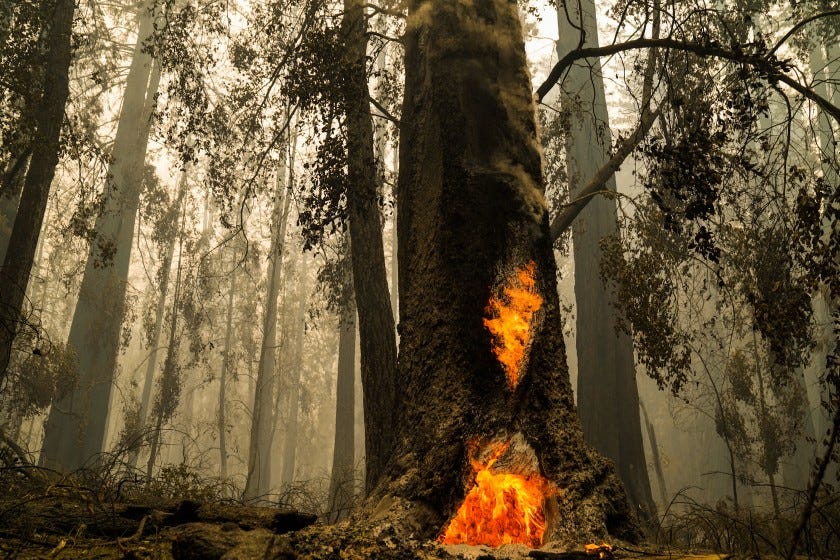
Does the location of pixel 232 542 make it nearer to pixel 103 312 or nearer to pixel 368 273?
pixel 368 273

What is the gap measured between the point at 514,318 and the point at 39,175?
649 centimetres

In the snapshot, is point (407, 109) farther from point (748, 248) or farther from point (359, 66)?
point (748, 248)

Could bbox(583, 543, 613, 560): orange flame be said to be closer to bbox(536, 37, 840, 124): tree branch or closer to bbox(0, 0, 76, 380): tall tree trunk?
bbox(536, 37, 840, 124): tree branch

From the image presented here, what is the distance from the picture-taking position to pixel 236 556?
250cm

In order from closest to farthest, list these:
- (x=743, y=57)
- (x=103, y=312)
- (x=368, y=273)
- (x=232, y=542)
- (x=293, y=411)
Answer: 1. (x=232, y=542)
2. (x=743, y=57)
3. (x=368, y=273)
4. (x=103, y=312)
5. (x=293, y=411)

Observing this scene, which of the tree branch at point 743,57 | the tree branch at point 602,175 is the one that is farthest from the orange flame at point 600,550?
the tree branch at point 602,175

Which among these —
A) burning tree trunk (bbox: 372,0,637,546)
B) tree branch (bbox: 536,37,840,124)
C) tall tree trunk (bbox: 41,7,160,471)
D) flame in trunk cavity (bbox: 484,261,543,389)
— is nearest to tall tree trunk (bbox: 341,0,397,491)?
burning tree trunk (bbox: 372,0,637,546)

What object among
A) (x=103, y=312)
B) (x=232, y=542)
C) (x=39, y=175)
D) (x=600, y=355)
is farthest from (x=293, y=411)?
(x=232, y=542)

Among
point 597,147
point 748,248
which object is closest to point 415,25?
point 748,248

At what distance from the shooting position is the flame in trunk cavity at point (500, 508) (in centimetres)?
317

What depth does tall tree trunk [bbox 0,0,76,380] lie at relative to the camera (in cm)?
690

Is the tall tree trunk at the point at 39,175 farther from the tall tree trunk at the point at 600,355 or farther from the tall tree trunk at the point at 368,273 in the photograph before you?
the tall tree trunk at the point at 600,355

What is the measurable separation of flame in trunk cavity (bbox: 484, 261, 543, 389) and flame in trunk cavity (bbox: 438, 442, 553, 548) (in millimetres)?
511

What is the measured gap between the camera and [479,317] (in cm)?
365
